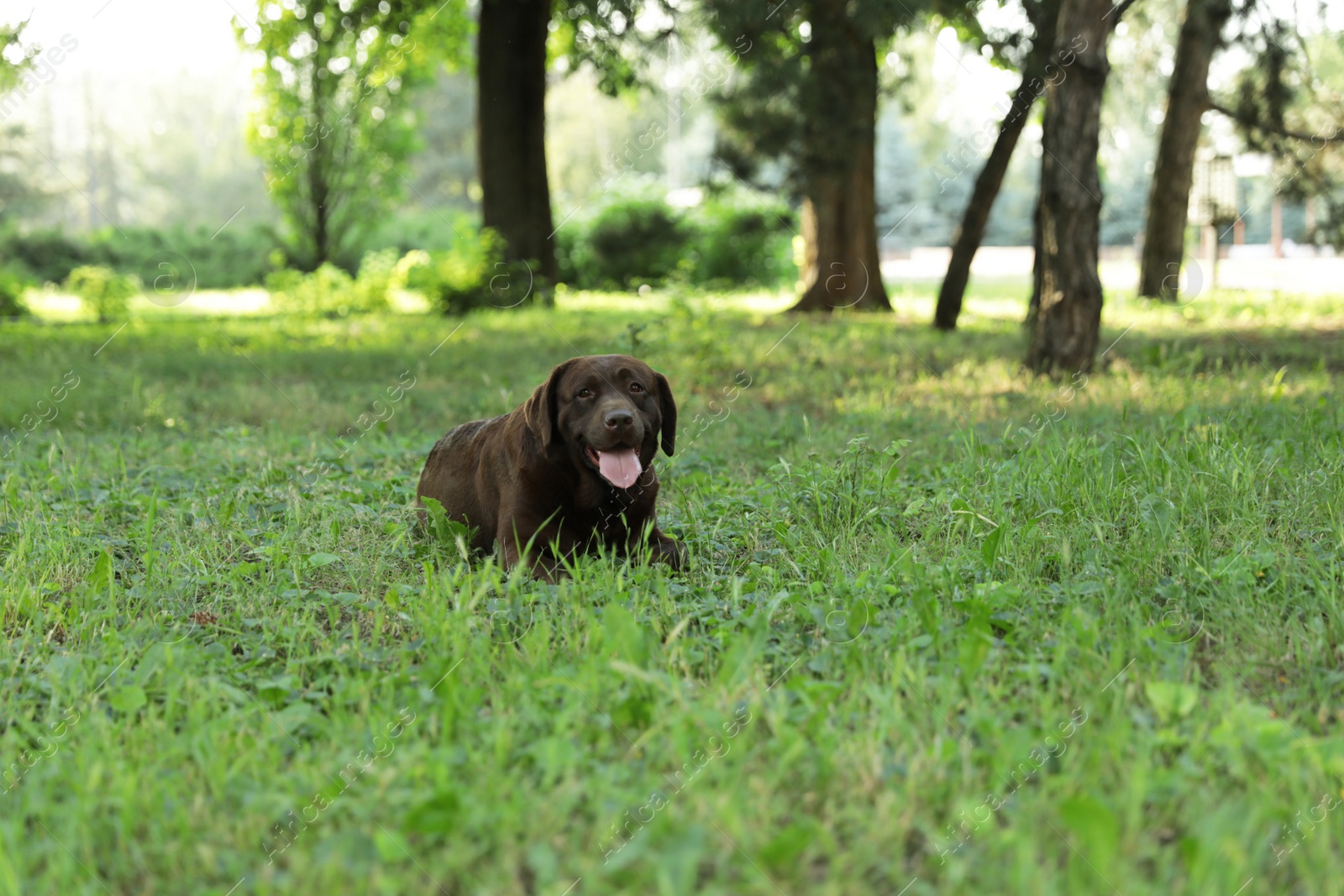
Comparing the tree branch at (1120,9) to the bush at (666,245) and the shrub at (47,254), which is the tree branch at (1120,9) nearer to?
the bush at (666,245)

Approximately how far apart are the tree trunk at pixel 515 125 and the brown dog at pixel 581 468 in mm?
11963

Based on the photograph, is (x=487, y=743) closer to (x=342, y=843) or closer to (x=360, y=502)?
(x=342, y=843)

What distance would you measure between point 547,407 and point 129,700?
1934 millimetres

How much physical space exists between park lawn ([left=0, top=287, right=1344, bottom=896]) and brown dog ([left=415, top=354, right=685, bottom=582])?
234mm

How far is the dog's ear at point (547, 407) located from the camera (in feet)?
14.1

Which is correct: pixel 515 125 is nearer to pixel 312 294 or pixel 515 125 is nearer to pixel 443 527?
pixel 312 294

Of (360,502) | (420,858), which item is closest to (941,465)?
(360,502)

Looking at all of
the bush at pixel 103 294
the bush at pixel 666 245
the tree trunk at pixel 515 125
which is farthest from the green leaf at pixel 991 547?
the bush at pixel 666 245

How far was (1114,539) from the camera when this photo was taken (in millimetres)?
4055

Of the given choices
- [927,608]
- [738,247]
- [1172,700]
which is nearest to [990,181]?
[927,608]

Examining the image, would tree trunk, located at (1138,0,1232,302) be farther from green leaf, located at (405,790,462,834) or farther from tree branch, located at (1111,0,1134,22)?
green leaf, located at (405,790,462,834)

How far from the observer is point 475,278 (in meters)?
15.3

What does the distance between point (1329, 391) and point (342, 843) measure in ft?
23.5

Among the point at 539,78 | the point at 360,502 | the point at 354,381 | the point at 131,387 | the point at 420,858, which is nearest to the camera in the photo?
the point at 420,858
